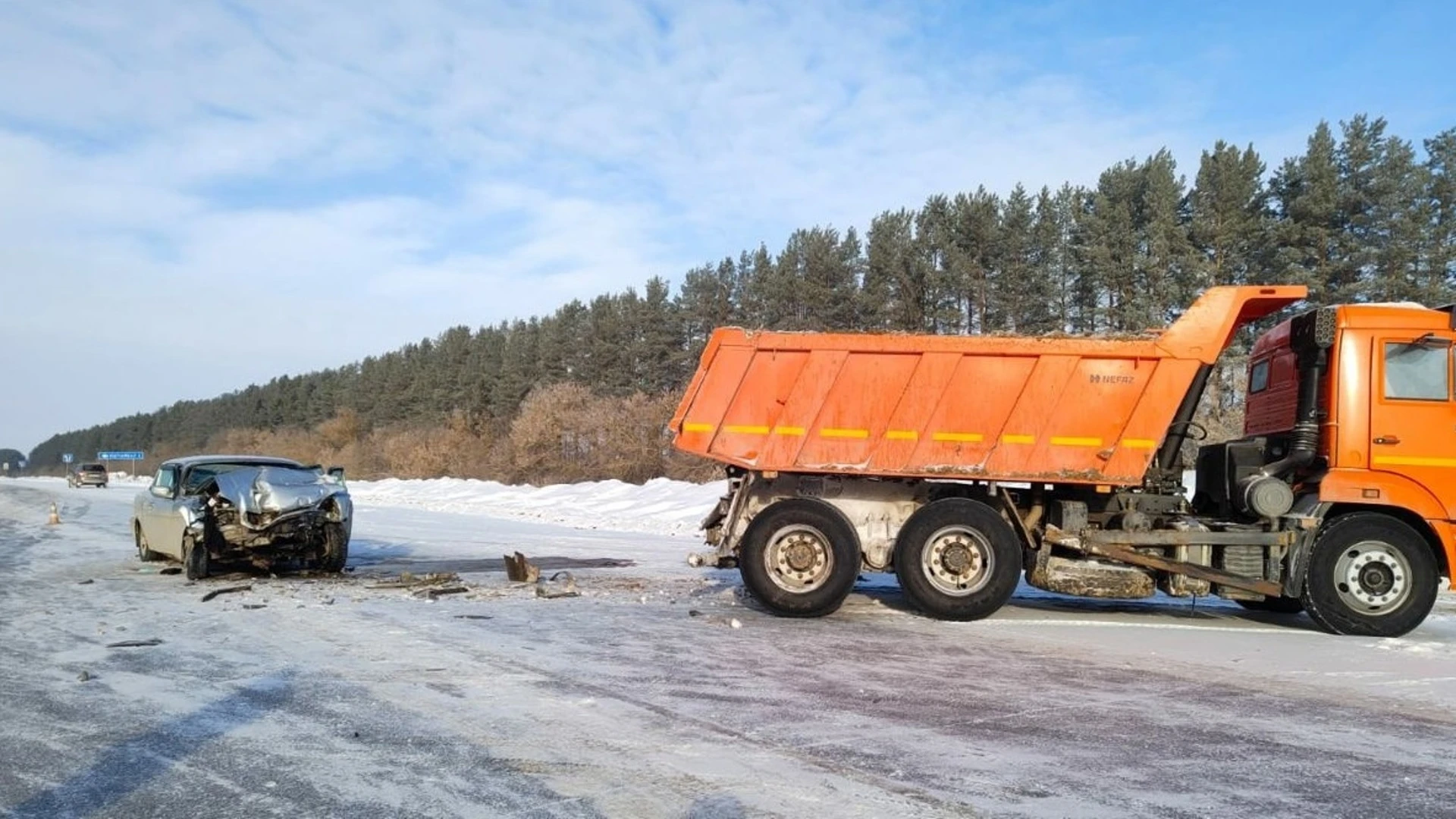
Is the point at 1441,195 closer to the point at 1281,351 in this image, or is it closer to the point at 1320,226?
the point at 1320,226

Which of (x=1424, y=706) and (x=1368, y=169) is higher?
(x=1368, y=169)

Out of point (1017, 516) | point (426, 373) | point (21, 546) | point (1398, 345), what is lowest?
point (21, 546)

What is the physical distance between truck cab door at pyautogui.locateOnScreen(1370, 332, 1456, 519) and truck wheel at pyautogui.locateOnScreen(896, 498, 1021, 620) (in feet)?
11.3

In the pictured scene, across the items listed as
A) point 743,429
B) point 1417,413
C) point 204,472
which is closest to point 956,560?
point 743,429

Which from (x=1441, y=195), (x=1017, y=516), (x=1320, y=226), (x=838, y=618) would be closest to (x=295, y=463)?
(x=838, y=618)

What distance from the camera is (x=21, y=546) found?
60.3 ft

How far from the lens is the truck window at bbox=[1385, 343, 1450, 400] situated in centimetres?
889

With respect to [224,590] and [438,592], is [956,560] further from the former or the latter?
[224,590]

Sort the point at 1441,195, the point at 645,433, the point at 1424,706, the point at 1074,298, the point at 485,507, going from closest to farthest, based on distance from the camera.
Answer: the point at 1424,706 → the point at 1441,195 → the point at 485,507 → the point at 1074,298 → the point at 645,433

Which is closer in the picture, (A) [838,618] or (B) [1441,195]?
(A) [838,618]

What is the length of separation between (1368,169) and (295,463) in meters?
30.9

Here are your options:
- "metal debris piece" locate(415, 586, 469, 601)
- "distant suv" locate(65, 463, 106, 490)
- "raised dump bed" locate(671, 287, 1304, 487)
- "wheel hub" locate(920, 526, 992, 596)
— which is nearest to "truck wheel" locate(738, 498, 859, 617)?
"raised dump bed" locate(671, 287, 1304, 487)

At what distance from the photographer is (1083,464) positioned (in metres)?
9.25

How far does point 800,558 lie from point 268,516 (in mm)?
7033
